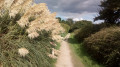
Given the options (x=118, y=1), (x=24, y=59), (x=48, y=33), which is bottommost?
(x=24, y=59)

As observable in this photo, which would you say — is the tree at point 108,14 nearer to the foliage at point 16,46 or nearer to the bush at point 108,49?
the bush at point 108,49

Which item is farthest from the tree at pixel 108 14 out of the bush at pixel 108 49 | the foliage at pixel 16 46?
the foliage at pixel 16 46

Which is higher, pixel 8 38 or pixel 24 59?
pixel 8 38

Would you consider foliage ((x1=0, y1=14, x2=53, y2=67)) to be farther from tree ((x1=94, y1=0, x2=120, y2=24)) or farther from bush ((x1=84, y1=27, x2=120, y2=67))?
tree ((x1=94, y1=0, x2=120, y2=24))

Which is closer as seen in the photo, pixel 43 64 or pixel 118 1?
pixel 43 64

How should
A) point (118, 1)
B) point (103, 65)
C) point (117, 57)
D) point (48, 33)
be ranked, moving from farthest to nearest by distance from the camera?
point (118, 1)
point (103, 65)
point (117, 57)
point (48, 33)

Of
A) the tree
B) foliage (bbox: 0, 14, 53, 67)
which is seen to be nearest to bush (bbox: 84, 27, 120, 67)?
foliage (bbox: 0, 14, 53, 67)

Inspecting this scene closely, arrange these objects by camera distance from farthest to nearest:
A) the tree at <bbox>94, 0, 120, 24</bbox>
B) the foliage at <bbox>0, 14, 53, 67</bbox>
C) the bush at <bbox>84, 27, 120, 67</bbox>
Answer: the tree at <bbox>94, 0, 120, 24</bbox> → the bush at <bbox>84, 27, 120, 67</bbox> → the foliage at <bbox>0, 14, 53, 67</bbox>

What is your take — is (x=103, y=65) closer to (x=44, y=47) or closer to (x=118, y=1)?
(x=44, y=47)

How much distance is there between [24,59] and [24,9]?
1959mm

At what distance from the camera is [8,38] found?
353 cm

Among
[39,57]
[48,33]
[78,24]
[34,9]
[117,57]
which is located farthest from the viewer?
[78,24]

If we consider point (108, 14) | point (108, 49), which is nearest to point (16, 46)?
point (108, 49)

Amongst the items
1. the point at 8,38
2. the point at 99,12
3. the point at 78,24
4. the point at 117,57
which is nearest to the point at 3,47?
the point at 8,38
